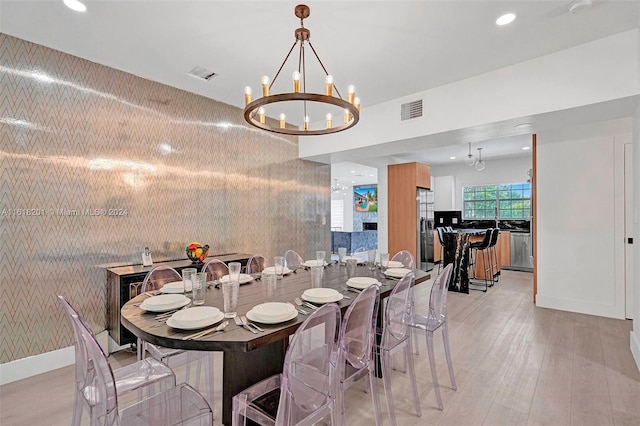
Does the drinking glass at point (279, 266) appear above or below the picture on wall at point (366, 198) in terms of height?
below

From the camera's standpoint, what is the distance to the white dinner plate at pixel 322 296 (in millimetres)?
1847

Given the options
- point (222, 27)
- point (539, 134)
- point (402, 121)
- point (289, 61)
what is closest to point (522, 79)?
point (402, 121)

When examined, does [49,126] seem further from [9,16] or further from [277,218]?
[277,218]

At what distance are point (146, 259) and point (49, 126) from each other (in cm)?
145

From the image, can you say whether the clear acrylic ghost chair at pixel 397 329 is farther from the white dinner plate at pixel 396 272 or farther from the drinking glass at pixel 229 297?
the drinking glass at pixel 229 297

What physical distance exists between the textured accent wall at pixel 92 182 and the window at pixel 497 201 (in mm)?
6703

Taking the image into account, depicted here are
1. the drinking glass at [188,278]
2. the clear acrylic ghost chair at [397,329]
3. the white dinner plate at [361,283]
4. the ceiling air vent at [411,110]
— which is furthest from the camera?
the ceiling air vent at [411,110]

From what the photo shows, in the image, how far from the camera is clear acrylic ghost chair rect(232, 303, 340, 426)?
136 cm

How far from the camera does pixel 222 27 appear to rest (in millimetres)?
2490

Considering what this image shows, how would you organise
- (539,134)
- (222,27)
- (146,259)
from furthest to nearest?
(539,134)
(146,259)
(222,27)

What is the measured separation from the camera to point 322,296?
1.89 metres

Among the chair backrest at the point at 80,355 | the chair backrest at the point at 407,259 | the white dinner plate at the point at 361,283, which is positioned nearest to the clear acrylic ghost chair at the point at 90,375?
the chair backrest at the point at 80,355

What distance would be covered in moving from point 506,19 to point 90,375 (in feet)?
11.5

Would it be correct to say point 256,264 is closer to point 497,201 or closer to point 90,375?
point 90,375
